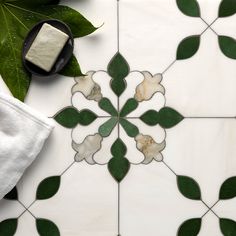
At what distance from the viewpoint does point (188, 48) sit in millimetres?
761

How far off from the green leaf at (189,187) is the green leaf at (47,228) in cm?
24

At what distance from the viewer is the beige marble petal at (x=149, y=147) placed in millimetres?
753

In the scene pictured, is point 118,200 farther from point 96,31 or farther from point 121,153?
point 96,31

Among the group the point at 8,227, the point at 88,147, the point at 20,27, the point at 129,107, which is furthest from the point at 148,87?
the point at 8,227

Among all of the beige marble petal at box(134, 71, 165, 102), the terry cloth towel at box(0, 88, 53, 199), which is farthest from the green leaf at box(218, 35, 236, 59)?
the terry cloth towel at box(0, 88, 53, 199)

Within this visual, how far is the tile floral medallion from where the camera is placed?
750mm

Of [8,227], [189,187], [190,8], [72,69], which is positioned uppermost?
[190,8]

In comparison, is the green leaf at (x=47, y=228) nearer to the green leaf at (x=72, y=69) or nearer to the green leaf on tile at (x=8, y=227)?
the green leaf on tile at (x=8, y=227)

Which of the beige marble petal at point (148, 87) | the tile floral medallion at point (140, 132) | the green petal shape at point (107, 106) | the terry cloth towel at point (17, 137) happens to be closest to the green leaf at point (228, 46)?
the tile floral medallion at point (140, 132)

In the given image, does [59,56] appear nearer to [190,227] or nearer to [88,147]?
[88,147]

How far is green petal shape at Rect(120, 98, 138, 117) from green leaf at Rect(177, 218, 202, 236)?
226 mm

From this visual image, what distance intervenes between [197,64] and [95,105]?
203 mm

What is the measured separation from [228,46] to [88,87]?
0.27 meters

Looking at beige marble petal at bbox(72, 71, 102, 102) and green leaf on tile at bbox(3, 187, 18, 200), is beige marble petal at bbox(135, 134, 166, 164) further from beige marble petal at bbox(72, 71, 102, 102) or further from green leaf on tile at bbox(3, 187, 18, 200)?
green leaf on tile at bbox(3, 187, 18, 200)
